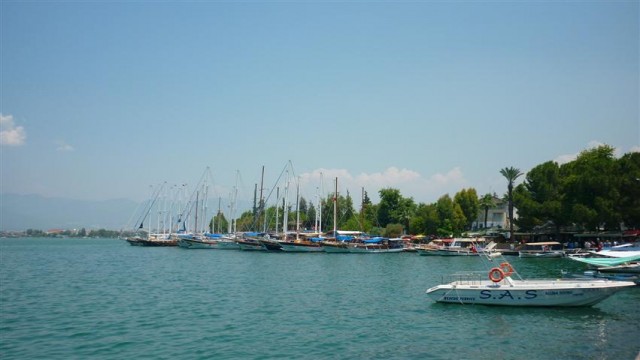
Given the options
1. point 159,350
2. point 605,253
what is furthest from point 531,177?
point 159,350

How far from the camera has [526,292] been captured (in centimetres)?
2823

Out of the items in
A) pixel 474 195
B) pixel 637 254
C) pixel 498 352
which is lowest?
pixel 498 352

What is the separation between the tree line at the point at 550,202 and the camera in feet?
242

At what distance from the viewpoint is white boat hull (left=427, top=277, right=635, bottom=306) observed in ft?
90.9

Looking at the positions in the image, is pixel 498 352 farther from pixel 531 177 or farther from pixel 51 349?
pixel 531 177

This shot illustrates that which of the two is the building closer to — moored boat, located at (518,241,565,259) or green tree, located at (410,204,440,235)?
green tree, located at (410,204,440,235)

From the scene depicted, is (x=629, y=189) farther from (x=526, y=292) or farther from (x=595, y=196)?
(x=526, y=292)

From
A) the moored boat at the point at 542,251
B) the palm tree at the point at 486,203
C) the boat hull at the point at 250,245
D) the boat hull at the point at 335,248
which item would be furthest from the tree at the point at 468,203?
the boat hull at the point at 250,245

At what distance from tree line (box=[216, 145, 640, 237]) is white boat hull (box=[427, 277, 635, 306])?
51632 mm

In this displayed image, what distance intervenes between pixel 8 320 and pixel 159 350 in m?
11.1

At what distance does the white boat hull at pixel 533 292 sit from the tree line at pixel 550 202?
51632mm

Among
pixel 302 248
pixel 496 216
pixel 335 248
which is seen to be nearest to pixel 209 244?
pixel 302 248

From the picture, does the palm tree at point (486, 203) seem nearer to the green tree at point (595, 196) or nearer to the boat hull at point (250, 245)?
the green tree at point (595, 196)

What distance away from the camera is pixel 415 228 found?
4555 inches
